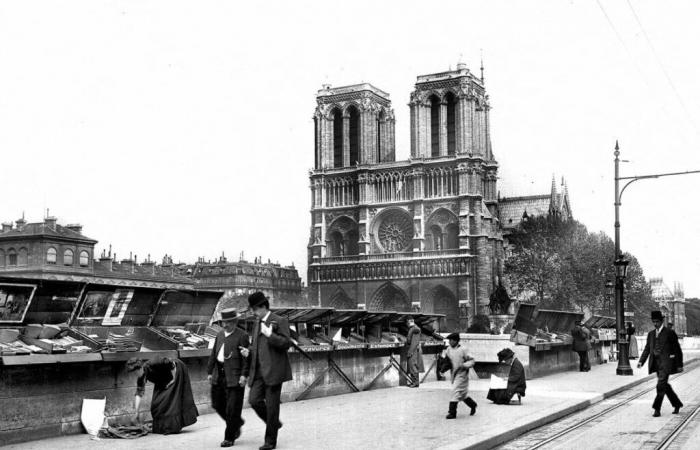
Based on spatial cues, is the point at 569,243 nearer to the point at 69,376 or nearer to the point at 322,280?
the point at 322,280

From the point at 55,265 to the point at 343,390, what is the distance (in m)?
64.2

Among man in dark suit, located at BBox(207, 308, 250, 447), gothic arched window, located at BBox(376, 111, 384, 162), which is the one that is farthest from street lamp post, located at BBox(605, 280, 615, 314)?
gothic arched window, located at BBox(376, 111, 384, 162)

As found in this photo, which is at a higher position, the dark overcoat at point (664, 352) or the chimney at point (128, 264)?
the chimney at point (128, 264)

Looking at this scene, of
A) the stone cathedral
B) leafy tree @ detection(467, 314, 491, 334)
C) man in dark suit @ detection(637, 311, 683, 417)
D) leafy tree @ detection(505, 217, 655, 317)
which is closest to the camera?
man in dark suit @ detection(637, 311, 683, 417)

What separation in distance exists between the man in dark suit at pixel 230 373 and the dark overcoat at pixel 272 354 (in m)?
0.20

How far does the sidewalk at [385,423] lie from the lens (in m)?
10.1

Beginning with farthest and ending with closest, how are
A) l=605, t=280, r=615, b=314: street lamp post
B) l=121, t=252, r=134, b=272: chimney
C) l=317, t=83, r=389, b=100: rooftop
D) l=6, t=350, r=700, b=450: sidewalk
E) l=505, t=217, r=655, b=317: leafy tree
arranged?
1. l=317, t=83, r=389, b=100: rooftop
2. l=121, t=252, r=134, b=272: chimney
3. l=505, t=217, r=655, b=317: leafy tree
4. l=605, t=280, r=615, b=314: street lamp post
5. l=6, t=350, r=700, b=450: sidewalk

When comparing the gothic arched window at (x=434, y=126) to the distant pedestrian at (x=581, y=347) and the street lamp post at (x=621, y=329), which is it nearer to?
the distant pedestrian at (x=581, y=347)

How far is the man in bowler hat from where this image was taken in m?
9.66

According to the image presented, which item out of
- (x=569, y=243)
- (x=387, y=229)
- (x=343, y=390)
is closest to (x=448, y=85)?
(x=387, y=229)

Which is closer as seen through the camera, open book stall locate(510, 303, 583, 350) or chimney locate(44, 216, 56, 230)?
open book stall locate(510, 303, 583, 350)

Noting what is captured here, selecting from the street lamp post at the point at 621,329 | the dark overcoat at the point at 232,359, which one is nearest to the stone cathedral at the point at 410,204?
the street lamp post at the point at 621,329

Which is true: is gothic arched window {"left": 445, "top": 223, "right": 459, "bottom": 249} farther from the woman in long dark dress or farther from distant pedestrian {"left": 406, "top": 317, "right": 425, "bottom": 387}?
the woman in long dark dress

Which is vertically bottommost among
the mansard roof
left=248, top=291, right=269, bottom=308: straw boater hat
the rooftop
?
left=248, top=291, right=269, bottom=308: straw boater hat
